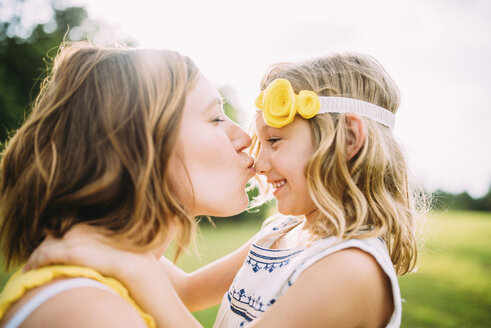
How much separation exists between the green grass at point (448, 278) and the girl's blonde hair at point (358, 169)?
0.89 metres

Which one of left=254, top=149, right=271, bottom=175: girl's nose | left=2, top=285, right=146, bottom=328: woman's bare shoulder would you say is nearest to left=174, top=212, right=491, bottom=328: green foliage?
left=254, top=149, right=271, bottom=175: girl's nose

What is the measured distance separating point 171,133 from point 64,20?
24.7m

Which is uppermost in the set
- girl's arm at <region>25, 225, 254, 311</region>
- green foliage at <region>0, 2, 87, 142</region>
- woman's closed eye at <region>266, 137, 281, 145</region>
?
woman's closed eye at <region>266, 137, 281, 145</region>

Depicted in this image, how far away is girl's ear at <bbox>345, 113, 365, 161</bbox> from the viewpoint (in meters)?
2.41

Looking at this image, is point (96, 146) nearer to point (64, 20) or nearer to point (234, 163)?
point (234, 163)

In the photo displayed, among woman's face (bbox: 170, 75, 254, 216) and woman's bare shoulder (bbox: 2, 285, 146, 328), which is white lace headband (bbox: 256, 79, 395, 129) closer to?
woman's face (bbox: 170, 75, 254, 216)

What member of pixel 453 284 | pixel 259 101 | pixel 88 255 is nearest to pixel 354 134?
pixel 259 101

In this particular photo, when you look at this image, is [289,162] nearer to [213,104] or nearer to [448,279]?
[213,104]

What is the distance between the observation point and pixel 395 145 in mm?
2641

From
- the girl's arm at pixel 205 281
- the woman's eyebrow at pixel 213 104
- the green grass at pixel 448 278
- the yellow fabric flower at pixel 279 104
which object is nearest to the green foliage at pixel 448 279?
the green grass at pixel 448 278

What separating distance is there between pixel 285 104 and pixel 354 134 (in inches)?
19.0

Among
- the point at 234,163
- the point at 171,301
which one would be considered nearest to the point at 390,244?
the point at 234,163

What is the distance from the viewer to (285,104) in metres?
2.51

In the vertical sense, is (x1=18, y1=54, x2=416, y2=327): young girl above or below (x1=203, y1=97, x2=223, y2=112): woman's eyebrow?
below
